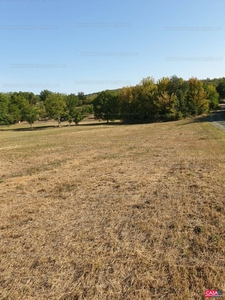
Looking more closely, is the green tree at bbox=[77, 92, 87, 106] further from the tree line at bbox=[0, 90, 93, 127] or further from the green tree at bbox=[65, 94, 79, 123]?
the green tree at bbox=[65, 94, 79, 123]

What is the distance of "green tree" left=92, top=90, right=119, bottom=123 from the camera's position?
58.7 m

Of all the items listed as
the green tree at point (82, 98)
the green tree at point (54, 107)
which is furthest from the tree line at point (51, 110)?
the green tree at point (82, 98)

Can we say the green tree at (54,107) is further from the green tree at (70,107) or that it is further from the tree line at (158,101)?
the tree line at (158,101)

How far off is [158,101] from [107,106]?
16.5 metres

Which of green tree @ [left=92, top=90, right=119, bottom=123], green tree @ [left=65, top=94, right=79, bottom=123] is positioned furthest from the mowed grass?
green tree @ [left=92, top=90, right=119, bottom=123]

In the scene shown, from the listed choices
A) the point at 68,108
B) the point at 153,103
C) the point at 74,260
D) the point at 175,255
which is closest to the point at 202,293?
the point at 175,255

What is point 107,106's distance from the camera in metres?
58.9

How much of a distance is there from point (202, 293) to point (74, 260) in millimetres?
2115

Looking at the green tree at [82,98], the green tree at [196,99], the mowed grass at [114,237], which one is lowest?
the mowed grass at [114,237]

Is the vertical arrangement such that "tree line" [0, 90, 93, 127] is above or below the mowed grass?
above

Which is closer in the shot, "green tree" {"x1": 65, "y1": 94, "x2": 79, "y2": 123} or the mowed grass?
the mowed grass

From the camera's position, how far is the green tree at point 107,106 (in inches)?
2311

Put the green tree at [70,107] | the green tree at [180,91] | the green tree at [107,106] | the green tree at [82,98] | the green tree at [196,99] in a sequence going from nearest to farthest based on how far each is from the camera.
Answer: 1. the green tree at [180,91]
2. the green tree at [196,99]
3. the green tree at [70,107]
4. the green tree at [107,106]
5. the green tree at [82,98]

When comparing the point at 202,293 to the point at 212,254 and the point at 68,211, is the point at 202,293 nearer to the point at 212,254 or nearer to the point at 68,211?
the point at 212,254
